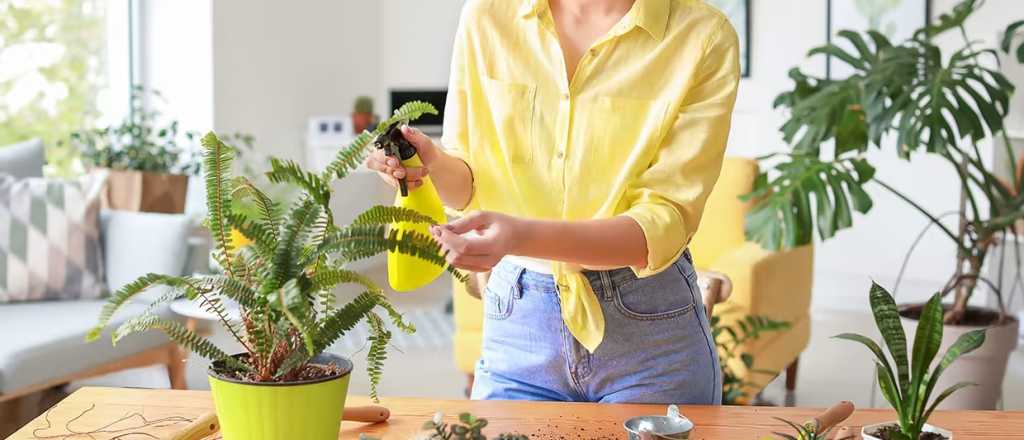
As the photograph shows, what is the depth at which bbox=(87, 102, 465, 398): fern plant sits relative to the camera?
1.10 metres

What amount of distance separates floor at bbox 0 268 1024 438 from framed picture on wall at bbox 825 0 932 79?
180 cm

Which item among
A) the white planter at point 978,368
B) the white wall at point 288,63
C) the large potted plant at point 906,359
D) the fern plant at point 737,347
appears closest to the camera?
the large potted plant at point 906,359

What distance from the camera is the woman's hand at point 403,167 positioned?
1.32 metres

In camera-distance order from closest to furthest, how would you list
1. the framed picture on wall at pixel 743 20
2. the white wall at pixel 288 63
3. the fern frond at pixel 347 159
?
the fern frond at pixel 347 159, the white wall at pixel 288 63, the framed picture on wall at pixel 743 20

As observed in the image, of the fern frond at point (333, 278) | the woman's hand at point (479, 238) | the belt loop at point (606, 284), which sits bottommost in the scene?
the belt loop at point (606, 284)

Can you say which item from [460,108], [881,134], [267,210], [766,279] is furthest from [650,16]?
[766,279]

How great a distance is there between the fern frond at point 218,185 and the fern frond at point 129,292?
0.17 ft

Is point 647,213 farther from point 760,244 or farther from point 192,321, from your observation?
point 192,321

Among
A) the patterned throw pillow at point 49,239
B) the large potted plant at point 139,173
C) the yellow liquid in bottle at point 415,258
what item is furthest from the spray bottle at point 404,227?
the large potted plant at point 139,173

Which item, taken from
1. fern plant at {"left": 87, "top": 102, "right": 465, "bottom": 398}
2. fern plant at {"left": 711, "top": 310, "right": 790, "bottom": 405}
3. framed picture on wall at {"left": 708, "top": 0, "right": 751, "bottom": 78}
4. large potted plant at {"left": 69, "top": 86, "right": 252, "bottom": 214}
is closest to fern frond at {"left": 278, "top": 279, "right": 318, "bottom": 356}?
fern plant at {"left": 87, "top": 102, "right": 465, "bottom": 398}

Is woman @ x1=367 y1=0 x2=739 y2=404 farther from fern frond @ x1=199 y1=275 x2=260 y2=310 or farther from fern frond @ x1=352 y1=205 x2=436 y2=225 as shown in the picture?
fern frond @ x1=199 y1=275 x2=260 y2=310

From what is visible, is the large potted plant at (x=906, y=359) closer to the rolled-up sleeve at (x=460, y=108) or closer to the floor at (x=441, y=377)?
the rolled-up sleeve at (x=460, y=108)

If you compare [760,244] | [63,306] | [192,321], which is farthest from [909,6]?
[63,306]

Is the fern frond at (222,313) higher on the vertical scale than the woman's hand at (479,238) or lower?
lower
